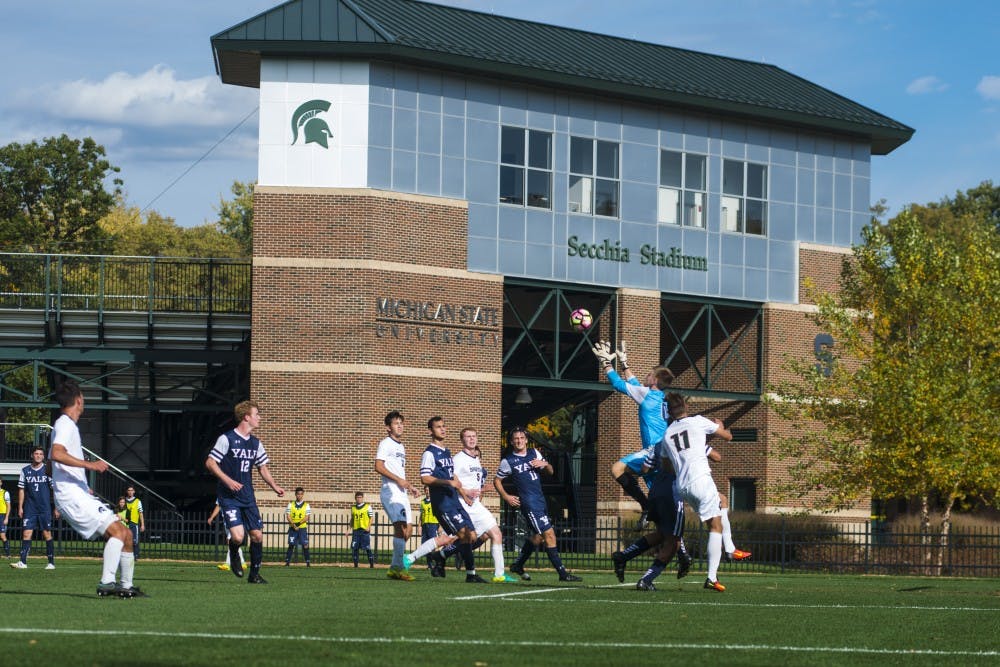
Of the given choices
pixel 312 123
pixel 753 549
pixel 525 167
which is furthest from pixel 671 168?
pixel 753 549

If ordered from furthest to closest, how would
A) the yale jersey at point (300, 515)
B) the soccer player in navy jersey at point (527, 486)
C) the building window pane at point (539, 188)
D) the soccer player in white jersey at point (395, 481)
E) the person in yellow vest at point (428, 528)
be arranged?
the building window pane at point (539, 188)
the yale jersey at point (300, 515)
the person in yellow vest at point (428, 528)
the soccer player in navy jersey at point (527, 486)
the soccer player in white jersey at point (395, 481)

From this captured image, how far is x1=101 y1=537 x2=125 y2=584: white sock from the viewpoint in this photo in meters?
12.6

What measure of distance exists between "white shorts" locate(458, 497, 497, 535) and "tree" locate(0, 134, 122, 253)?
46.6m

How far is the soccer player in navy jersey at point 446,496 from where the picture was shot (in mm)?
17297

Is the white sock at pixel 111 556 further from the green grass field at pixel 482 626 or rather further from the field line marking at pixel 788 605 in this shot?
the field line marking at pixel 788 605

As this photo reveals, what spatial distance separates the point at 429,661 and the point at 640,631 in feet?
8.78

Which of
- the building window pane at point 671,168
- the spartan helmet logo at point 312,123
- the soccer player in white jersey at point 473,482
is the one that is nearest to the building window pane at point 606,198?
the building window pane at point 671,168

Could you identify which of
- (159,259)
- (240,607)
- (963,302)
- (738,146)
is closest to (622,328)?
(738,146)

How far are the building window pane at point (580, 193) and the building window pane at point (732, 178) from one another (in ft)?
14.8

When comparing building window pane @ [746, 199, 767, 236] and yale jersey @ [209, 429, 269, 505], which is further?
building window pane @ [746, 199, 767, 236]

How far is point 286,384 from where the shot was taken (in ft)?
118

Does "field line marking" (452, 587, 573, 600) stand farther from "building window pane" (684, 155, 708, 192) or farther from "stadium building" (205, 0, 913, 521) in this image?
"building window pane" (684, 155, 708, 192)

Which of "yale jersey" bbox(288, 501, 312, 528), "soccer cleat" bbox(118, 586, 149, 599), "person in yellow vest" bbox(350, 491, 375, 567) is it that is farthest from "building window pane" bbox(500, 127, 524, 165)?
"soccer cleat" bbox(118, 586, 149, 599)

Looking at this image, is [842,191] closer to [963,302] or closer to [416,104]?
[963,302]
